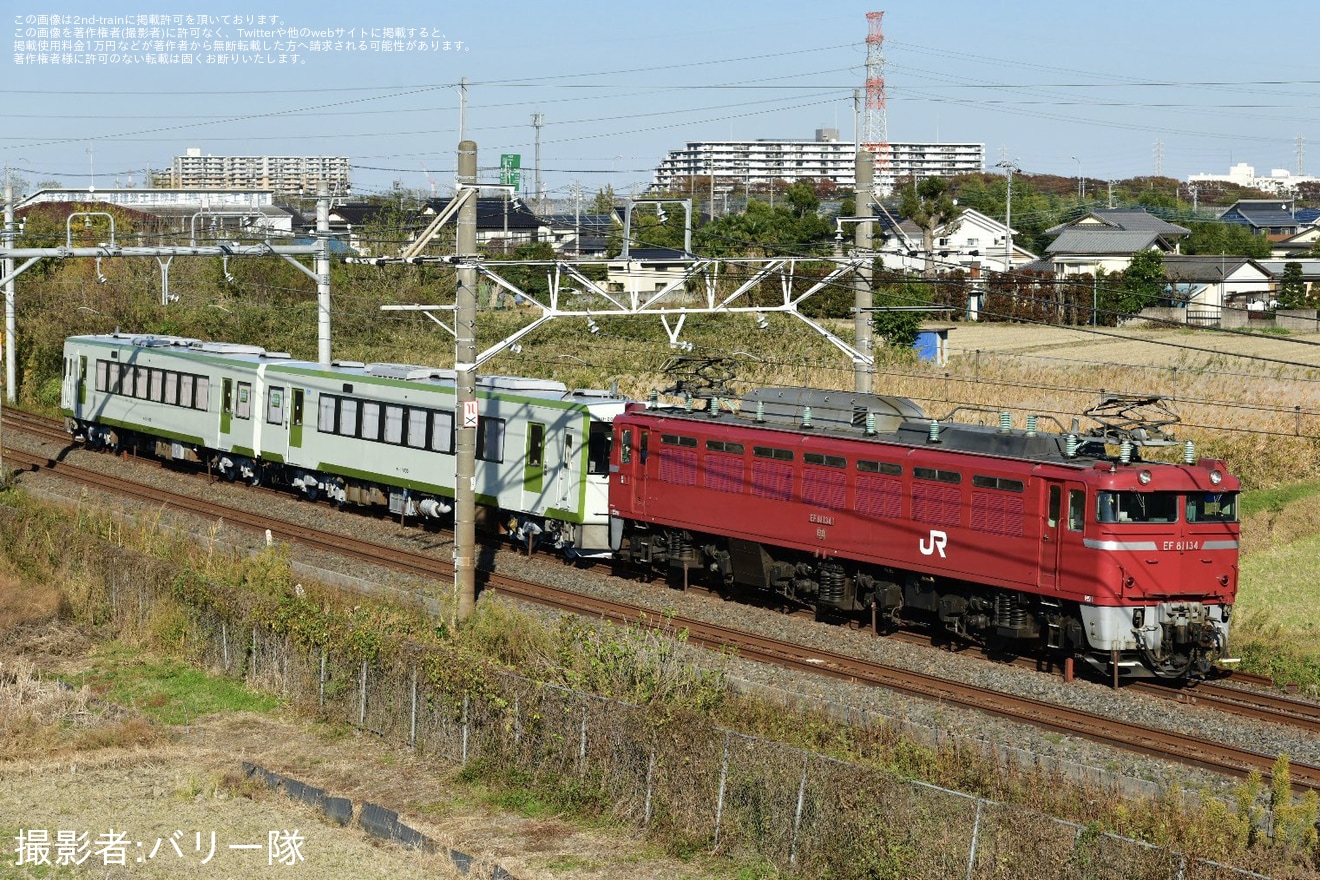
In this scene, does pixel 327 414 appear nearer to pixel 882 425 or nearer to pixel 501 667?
pixel 882 425

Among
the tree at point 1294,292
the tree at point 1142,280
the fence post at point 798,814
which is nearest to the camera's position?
the fence post at point 798,814

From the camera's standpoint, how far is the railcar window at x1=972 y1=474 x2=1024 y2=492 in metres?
20.0

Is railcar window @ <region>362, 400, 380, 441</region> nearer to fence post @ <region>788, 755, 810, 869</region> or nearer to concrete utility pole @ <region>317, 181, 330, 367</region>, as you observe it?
concrete utility pole @ <region>317, 181, 330, 367</region>

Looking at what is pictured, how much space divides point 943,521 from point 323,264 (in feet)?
50.6

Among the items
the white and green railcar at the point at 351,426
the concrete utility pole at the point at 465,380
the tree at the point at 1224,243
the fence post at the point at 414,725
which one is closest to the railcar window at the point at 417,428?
the white and green railcar at the point at 351,426

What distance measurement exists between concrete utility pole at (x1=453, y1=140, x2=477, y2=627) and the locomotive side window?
806 cm

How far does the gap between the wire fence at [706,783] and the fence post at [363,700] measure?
0.02 meters

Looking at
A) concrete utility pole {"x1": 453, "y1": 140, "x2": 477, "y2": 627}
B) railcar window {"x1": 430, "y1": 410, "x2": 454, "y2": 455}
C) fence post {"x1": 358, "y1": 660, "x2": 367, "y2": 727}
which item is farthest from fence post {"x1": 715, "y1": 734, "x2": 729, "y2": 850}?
railcar window {"x1": 430, "y1": 410, "x2": 454, "y2": 455}

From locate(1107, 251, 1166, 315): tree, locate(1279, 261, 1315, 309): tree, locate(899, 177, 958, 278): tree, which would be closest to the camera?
locate(1107, 251, 1166, 315): tree

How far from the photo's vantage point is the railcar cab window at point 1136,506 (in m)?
18.9

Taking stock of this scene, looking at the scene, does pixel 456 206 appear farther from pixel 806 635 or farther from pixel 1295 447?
pixel 1295 447

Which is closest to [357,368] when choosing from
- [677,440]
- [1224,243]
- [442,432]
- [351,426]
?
[351,426]

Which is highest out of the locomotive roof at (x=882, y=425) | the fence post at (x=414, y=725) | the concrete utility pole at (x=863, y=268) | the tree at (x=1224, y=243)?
the tree at (x=1224, y=243)

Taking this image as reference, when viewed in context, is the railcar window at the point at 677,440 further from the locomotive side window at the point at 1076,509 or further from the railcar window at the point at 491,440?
the locomotive side window at the point at 1076,509
